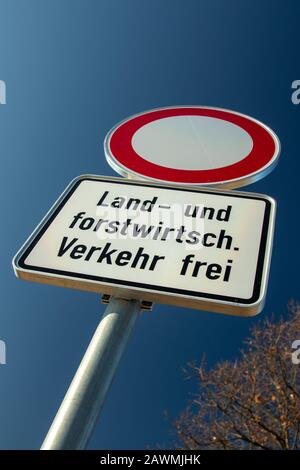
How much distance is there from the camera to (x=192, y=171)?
149cm

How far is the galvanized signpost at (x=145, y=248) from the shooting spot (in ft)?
2.76

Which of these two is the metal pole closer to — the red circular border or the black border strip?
the black border strip

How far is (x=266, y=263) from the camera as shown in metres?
1.02

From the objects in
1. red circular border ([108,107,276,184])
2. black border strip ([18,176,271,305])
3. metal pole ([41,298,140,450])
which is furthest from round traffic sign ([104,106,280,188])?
metal pole ([41,298,140,450])

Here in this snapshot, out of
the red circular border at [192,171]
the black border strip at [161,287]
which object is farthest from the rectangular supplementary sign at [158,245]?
the red circular border at [192,171]

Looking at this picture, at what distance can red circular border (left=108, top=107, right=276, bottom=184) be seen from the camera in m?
1.45

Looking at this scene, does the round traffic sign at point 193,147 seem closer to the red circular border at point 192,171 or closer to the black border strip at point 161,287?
the red circular border at point 192,171

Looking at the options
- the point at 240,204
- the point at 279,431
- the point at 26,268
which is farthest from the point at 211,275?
the point at 279,431

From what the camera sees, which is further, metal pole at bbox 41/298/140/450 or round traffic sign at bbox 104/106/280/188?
round traffic sign at bbox 104/106/280/188

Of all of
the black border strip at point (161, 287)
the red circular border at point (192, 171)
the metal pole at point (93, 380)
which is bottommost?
the metal pole at point (93, 380)
